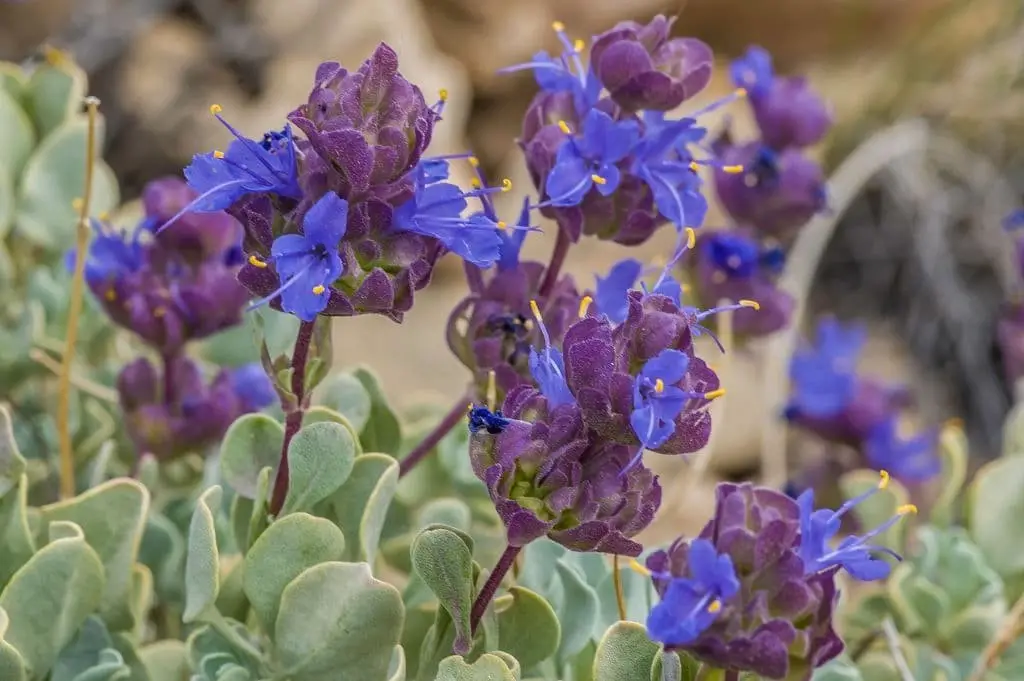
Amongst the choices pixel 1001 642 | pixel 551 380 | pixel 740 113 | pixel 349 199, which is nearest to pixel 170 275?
pixel 349 199

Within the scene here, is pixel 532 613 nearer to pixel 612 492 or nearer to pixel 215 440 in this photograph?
pixel 612 492

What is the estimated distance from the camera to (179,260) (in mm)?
1463

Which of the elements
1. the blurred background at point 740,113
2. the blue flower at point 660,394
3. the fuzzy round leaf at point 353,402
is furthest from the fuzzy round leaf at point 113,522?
the blurred background at point 740,113

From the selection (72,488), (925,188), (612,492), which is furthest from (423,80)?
(612,492)

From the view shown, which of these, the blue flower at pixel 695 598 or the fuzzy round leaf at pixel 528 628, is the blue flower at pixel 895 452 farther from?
the blue flower at pixel 695 598

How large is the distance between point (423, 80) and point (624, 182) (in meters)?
1.87

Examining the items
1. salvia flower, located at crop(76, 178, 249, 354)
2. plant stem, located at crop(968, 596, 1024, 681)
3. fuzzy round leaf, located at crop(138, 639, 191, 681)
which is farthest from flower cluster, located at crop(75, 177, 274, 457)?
plant stem, located at crop(968, 596, 1024, 681)

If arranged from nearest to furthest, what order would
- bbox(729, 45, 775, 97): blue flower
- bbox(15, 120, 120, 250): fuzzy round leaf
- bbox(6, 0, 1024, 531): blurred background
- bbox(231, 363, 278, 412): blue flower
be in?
bbox(231, 363, 278, 412): blue flower, bbox(15, 120, 120, 250): fuzzy round leaf, bbox(729, 45, 775, 97): blue flower, bbox(6, 0, 1024, 531): blurred background

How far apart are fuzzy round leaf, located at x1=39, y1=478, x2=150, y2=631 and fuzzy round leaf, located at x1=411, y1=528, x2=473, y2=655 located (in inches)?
14.2

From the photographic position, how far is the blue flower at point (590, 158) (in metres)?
1.10

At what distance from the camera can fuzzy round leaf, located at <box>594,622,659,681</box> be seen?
985mm

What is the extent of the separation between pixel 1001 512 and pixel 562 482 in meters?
0.94

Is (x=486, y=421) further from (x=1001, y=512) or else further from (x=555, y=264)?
(x=1001, y=512)

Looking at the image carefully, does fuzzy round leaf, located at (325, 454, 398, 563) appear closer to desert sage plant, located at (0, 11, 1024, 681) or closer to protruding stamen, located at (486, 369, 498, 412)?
desert sage plant, located at (0, 11, 1024, 681)
